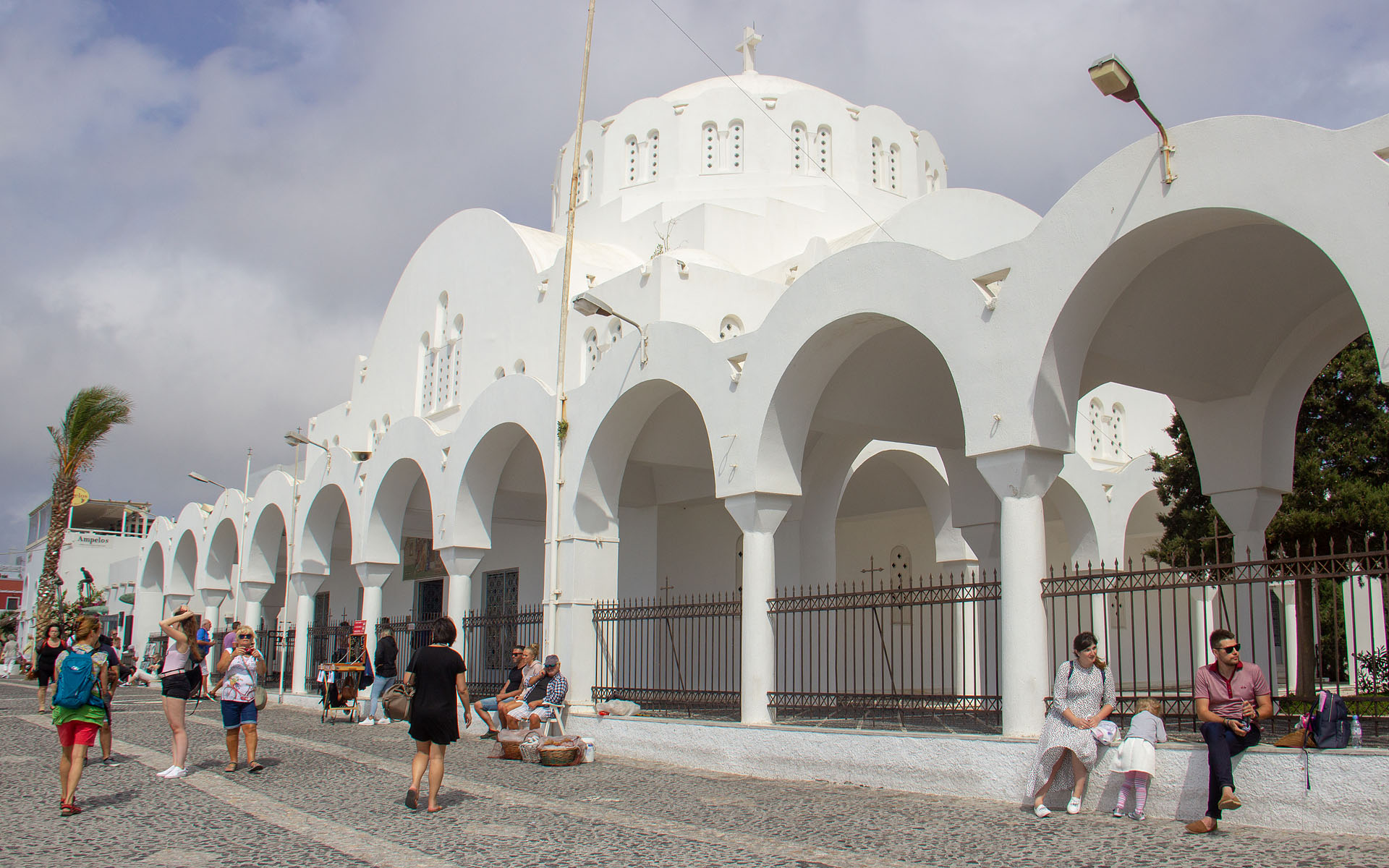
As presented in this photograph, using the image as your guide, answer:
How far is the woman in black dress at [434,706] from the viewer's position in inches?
268

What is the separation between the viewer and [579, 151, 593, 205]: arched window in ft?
68.3

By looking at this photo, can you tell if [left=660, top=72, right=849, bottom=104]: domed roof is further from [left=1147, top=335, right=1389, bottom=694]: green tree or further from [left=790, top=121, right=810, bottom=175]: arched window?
[left=1147, top=335, right=1389, bottom=694]: green tree

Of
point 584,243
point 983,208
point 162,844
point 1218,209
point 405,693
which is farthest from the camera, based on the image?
point 584,243

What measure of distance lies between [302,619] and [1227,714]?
50.9ft

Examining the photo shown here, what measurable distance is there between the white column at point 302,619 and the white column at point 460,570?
16.4 feet

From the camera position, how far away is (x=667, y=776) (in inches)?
360

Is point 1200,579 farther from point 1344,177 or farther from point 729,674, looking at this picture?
point 729,674

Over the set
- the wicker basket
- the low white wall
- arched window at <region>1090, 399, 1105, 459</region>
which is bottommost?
the wicker basket

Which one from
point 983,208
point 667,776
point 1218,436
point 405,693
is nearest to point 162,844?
point 667,776

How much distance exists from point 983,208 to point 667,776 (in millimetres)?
9831

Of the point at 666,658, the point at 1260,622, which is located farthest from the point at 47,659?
the point at 1260,622

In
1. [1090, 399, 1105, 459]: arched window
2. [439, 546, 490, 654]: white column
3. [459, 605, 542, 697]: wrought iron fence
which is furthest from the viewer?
[1090, 399, 1105, 459]: arched window

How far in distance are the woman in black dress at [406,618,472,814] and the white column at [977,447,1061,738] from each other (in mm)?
3770

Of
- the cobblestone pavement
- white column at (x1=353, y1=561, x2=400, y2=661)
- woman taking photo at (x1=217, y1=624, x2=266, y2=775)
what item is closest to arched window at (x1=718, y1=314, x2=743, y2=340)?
white column at (x1=353, y1=561, x2=400, y2=661)
